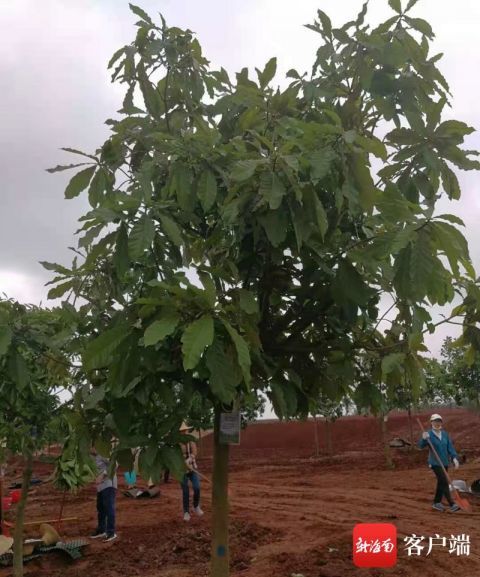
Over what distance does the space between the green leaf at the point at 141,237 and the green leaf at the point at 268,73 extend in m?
0.96

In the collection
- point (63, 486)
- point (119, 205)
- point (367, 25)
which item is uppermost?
point (367, 25)

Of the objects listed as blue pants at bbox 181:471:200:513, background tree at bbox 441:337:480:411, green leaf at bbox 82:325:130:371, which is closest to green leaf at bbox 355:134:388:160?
green leaf at bbox 82:325:130:371

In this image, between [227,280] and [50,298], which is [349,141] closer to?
[227,280]

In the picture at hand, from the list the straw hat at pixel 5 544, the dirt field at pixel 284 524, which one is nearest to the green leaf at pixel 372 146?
the dirt field at pixel 284 524

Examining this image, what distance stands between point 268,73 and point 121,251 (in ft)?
3.78

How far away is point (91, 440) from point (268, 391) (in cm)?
97

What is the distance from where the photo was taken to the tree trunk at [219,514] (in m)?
3.40

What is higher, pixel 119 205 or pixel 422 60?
pixel 422 60

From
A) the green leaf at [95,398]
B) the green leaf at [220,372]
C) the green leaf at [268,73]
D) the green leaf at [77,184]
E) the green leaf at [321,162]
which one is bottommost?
the green leaf at [95,398]

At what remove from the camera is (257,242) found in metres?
3.10

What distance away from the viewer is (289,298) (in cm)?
358

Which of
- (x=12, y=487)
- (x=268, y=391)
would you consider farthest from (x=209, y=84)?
(x=12, y=487)

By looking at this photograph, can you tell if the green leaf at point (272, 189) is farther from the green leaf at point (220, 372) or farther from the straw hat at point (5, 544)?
the straw hat at point (5, 544)

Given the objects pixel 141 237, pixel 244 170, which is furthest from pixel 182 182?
pixel 244 170
